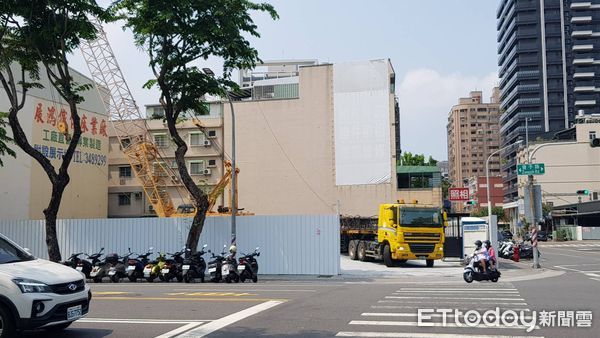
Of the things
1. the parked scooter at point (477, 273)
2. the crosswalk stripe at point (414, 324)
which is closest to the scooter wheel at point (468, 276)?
the parked scooter at point (477, 273)

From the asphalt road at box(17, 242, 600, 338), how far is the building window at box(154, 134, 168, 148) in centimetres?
4367

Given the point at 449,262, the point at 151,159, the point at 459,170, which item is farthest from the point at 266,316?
the point at 459,170

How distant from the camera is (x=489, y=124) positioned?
16375cm

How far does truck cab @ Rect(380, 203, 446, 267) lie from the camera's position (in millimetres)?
26312

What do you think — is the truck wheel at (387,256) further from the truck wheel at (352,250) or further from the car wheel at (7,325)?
the car wheel at (7,325)

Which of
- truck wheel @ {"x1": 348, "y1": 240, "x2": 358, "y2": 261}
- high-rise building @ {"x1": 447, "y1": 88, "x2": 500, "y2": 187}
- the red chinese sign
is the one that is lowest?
truck wheel @ {"x1": 348, "y1": 240, "x2": 358, "y2": 261}

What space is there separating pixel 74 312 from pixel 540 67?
382ft

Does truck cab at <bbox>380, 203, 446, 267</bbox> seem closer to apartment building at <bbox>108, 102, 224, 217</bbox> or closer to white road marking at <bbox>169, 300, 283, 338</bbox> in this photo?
white road marking at <bbox>169, 300, 283, 338</bbox>

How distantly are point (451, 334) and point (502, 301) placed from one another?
179 inches

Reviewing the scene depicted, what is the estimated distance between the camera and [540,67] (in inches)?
4407

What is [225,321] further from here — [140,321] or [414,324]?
[414,324]

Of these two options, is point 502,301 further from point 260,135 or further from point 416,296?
point 260,135

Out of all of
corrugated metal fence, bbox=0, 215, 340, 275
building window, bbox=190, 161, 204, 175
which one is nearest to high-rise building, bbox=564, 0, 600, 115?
building window, bbox=190, 161, 204, 175

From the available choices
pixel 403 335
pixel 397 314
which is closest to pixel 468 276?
pixel 397 314
